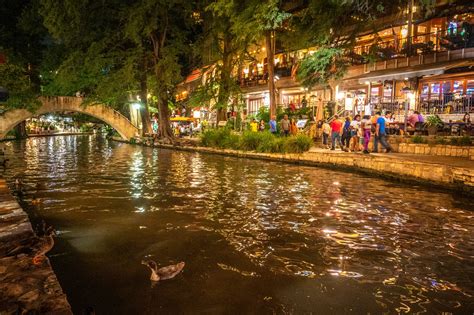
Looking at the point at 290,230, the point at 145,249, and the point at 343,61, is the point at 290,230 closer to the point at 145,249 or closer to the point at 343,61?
the point at 145,249

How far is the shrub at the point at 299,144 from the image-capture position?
60.8 feet

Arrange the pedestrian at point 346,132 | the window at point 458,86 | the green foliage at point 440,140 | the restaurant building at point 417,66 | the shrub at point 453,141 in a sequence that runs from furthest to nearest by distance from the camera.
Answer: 1. the window at point 458,86
2. the restaurant building at point 417,66
3. the pedestrian at point 346,132
4. the green foliage at point 440,140
5. the shrub at point 453,141

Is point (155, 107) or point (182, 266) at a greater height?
point (155, 107)

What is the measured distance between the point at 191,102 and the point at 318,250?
23.6 meters

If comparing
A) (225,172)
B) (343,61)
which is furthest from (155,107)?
(225,172)

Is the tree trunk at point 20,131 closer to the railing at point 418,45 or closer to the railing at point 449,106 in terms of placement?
the railing at point 418,45

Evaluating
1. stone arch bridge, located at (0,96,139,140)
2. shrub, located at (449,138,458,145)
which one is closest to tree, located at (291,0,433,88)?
shrub, located at (449,138,458,145)

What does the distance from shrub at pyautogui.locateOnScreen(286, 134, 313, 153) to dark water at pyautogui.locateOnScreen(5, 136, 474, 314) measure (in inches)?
240

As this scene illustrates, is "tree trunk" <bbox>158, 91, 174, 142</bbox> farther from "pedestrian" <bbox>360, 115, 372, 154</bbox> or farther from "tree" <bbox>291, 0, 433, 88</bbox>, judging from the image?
"pedestrian" <bbox>360, 115, 372, 154</bbox>

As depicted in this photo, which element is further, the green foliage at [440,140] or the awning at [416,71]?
the awning at [416,71]

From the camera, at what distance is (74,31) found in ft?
101

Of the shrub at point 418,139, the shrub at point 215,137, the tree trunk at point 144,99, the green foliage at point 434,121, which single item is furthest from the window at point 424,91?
the tree trunk at point 144,99

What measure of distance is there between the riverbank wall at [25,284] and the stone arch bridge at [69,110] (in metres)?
34.0

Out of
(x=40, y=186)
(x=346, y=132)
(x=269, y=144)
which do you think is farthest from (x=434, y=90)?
(x=40, y=186)
